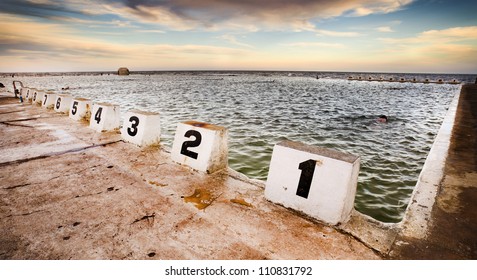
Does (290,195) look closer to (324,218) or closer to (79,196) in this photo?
(324,218)

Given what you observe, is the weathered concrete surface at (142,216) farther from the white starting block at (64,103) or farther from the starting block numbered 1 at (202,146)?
the white starting block at (64,103)

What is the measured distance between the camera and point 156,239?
7.81 feet

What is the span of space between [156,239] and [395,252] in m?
2.29

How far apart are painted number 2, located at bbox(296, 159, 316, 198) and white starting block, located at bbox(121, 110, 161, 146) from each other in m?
3.65

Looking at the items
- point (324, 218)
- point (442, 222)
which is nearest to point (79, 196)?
point (324, 218)

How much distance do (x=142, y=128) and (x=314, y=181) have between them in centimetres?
398

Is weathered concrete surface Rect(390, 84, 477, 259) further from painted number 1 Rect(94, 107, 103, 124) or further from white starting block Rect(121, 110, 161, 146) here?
painted number 1 Rect(94, 107, 103, 124)

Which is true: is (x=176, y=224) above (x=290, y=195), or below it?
below

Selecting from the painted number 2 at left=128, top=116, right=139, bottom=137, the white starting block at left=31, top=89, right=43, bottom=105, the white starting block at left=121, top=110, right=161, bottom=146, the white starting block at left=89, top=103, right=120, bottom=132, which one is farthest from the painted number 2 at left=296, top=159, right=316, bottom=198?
the white starting block at left=31, top=89, right=43, bottom=105

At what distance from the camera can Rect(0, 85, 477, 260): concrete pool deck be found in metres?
2.22

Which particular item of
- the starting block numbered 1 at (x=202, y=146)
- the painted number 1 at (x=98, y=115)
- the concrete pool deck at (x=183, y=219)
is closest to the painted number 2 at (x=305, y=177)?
the concrete pool deck at (x=183, y=219)

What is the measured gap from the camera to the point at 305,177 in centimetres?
279

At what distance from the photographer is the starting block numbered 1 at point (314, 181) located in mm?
2533

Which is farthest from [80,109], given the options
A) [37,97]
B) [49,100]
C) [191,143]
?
[191,143]
